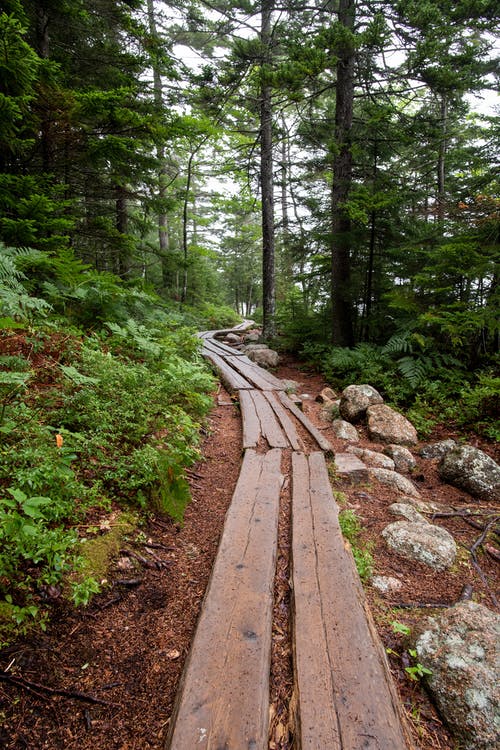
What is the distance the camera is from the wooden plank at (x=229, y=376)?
750 cm

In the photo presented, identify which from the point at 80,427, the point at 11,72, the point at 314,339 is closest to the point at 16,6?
the point at 11,72

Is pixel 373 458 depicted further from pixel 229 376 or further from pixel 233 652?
pixel 229 376

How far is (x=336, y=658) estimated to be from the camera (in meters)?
1.82

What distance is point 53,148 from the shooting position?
6.95m

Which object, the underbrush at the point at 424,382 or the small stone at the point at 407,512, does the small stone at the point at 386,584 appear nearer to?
the small stone at the point at 407,512

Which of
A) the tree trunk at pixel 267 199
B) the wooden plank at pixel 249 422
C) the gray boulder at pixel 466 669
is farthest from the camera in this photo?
the tree trunk at pixel 267 199

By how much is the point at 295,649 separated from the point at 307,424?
3.88 meters

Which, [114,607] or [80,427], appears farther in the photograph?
[80,427]

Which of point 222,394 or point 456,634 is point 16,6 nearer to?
point 222,394

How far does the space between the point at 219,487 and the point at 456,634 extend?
2451mm

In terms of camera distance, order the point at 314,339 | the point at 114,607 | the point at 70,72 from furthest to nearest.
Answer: the point at 314,339 < the point at 70,72 < the point at 114,607

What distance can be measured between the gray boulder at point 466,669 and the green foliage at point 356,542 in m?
0.62

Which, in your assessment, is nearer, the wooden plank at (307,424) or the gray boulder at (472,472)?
the gray boulder at (472,472)

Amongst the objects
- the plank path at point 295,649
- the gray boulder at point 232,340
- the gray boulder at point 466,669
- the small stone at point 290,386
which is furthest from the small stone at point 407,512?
the gray boulder at point 232,340
